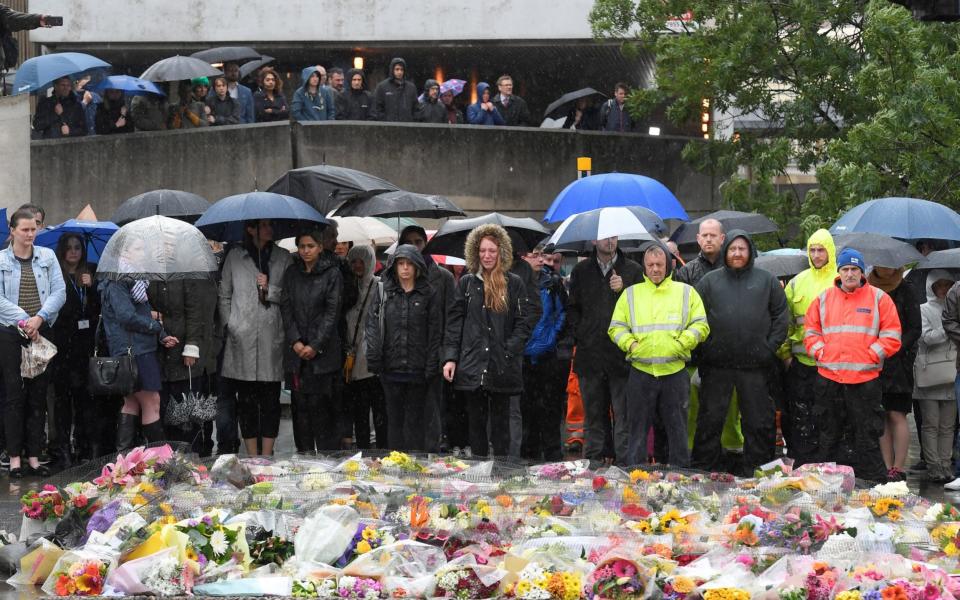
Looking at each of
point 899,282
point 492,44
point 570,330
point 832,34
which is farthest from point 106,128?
point 899,282

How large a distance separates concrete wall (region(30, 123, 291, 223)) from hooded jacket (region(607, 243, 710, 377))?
40.0 feet

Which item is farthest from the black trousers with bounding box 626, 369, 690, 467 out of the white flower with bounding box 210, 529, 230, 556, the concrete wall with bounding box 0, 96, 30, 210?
the concrete wall with bounding box 0, 96, 30, 210

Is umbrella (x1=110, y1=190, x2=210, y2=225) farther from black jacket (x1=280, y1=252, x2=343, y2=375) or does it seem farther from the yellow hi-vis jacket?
the yellow hi-vis jacket

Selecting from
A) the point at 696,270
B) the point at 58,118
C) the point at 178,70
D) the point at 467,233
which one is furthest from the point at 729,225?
the point at 58,118

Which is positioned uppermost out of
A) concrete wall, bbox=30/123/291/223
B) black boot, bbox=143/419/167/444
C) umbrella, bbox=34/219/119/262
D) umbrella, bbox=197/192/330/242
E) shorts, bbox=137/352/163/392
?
concrete wall, bbox=30/123/291/223

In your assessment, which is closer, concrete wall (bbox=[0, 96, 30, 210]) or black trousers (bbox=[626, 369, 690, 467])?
black trousers (bbox=[626, 369, 690, 467])

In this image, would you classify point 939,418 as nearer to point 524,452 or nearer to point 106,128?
point 524,452

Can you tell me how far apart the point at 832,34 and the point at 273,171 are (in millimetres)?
8570

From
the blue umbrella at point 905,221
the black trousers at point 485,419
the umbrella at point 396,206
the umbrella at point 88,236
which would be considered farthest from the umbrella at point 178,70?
the blue umbrella at point 905,221

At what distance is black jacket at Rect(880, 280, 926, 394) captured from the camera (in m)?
12.4

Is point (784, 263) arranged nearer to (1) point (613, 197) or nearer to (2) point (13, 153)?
(1) point (613, 197)

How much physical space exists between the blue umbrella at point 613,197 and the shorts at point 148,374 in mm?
4105

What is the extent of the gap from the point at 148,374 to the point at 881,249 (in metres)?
5.91

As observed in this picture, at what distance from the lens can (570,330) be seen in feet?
42.6
